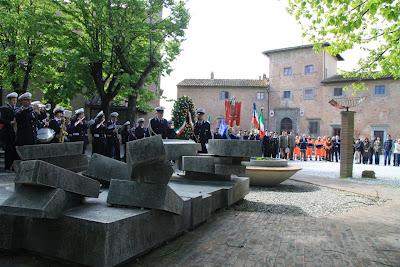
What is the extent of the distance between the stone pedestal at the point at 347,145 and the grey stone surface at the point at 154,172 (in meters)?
12.8

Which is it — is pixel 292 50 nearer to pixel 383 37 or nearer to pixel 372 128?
pixel 372 128

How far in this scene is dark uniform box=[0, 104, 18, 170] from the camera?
9469mm

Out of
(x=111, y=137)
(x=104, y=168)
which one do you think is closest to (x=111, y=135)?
(x=111, y=137)

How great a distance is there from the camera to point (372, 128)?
42656 mm

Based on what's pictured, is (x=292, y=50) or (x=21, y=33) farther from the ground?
(x=292, y=50)

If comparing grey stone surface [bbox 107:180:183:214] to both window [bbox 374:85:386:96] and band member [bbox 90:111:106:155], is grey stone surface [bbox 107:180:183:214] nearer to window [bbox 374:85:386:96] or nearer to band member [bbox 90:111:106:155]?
band member [bbox 90:111:106:155]

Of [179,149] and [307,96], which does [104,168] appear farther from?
[307,96]

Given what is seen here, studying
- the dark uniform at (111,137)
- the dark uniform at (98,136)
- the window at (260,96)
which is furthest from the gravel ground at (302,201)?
the window at (260,96)

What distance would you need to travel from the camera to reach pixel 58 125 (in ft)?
35.6

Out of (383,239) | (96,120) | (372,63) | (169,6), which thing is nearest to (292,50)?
(169,6)

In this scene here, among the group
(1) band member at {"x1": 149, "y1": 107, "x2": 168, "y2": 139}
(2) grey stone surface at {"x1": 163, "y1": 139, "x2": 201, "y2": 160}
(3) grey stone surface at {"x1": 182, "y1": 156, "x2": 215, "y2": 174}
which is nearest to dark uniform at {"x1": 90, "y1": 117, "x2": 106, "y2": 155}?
(1) band member at {"x1": 149, "y1": 107, "x2": 168, "y2": 139}

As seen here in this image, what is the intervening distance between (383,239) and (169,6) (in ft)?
62.9

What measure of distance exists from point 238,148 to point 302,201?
277 centimetres

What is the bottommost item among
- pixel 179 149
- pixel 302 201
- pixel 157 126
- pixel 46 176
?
pixel 302 201
